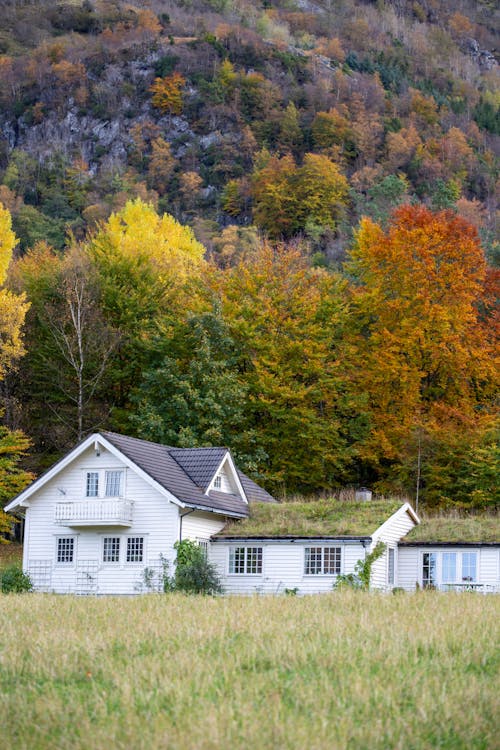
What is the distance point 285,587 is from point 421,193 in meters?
81.0

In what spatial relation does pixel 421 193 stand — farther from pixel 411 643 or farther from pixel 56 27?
pixel 411 643

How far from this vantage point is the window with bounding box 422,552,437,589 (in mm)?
36750

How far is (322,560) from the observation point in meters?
35.4

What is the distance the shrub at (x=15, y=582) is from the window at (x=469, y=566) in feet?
48.4

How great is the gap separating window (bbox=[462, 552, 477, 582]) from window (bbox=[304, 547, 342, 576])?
4.45m

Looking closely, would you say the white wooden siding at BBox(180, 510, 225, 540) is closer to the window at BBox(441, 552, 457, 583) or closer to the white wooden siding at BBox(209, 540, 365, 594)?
the white wooden siding at BBox(209, 540, 365, 594)

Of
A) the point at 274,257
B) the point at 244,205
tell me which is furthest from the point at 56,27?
the point at 274,257

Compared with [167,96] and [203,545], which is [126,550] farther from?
[167,96]

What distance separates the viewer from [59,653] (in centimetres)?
1475

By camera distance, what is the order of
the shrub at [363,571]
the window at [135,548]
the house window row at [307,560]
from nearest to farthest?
1. the shrub at [363,571]
2. the house window row at [307,560]
3. the window at [135,548]

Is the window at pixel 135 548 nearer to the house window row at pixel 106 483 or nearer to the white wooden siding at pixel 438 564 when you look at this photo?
the house window row at pixel 106 483

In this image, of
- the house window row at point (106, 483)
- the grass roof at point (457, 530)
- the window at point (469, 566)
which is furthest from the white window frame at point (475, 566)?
the house window row at point (106, 483)

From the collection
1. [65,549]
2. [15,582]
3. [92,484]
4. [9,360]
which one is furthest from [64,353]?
[15,582]

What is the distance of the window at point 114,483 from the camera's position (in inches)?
1453
